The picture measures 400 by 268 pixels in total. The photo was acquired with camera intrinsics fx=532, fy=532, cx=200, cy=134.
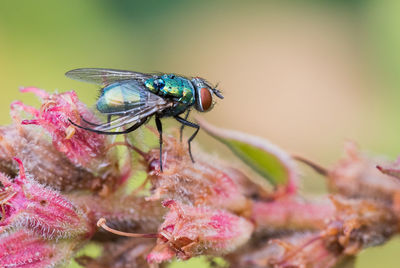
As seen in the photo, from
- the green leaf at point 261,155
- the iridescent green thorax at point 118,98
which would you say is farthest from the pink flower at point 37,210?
the green leaf at point 261,155

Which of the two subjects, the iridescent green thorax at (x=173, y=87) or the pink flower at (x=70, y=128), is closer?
the pink flower at (x=70, y=128)

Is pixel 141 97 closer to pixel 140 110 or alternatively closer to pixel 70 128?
pixel 140 110

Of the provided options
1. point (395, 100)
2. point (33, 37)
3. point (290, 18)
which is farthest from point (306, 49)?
point (33, 37)

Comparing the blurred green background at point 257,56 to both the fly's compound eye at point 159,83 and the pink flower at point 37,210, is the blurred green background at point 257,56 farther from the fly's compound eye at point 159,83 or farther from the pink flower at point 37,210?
the pink flower at point 37,210

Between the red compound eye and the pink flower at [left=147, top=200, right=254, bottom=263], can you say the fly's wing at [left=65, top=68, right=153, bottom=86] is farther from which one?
the pink flower at [left=147, top=200, right=254, bottom=263]

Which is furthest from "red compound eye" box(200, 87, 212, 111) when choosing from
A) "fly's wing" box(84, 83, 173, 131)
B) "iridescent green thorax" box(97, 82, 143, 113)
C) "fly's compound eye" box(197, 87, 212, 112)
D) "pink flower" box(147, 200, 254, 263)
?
"pink flower" box(147, 200, 254, 263)

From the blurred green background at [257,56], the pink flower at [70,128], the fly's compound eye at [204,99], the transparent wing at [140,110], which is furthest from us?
the blurred green background at [257,56]
